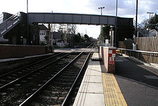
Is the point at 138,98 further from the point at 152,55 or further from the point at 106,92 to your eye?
the point at 152,55

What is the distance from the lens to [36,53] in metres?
22.5

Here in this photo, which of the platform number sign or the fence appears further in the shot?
the fence

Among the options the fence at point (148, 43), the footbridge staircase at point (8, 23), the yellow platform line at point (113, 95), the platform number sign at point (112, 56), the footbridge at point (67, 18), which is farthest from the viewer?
the footbridge at point (67, 18)

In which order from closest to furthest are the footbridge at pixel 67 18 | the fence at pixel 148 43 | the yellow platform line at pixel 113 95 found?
the yellow platform line at pixel 113 95 < the fence at pixel 148 43 < the footbridge at pixel 67 18

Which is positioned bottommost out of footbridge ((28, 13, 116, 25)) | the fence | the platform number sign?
the platform number sign

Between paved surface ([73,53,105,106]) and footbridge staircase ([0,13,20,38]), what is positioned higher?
footbridge staircase ([0,13,20,38])

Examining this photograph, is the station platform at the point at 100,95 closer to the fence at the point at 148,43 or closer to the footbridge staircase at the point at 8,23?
the fence at the point at 148,43

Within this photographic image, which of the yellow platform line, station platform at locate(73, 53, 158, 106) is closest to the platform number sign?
station platform at locate(73, 53, 158, 106)

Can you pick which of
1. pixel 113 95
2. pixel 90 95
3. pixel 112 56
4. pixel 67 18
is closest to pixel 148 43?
pixel 112 56

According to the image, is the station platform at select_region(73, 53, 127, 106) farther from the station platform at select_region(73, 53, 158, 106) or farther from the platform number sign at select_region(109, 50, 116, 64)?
the platform number sign at select_region(109, 50, 116, 64)

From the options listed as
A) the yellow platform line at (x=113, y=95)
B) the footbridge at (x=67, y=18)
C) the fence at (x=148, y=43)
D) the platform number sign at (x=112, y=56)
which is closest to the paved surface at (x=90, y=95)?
the yellow platform line at (x=113, y=95)

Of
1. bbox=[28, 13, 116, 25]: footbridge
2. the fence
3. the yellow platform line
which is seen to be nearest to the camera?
the yellow platform line

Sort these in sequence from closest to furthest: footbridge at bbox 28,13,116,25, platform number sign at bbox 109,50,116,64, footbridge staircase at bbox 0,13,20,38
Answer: platform number sign at bbox 109,50,116,64
footbridge staircase at bbox 0,13,20,38
footbridge at bbox 28,13,116,25

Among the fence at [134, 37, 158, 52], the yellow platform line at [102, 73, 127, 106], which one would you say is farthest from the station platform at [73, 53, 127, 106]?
the fence at [134, 37, 158, 52]
